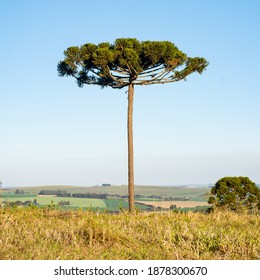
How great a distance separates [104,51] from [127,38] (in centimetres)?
197

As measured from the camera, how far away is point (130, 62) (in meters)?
19.3

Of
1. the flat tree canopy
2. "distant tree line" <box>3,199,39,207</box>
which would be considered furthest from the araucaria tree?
"distant tree line" <box>3,199,39,207</box>

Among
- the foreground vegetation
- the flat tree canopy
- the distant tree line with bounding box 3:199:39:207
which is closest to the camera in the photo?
the foreground vegetation

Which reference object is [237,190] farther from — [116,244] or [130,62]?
[116,244]

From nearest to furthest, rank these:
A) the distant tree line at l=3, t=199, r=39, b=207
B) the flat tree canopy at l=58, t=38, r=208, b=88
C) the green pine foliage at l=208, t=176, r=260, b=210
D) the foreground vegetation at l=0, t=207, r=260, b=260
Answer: the foreground vegetation at l=0, t=207, r=260, b=260 < the distant tree line at l=3, t=199, r=39, b=207 < the flat tree canopy at l=58, t=38, r=208, b=88 < the green pine foliage at l=208, t=176, r=260, b=210

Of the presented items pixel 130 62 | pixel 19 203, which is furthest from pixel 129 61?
pixel 19 203

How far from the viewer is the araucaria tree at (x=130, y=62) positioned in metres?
19.3

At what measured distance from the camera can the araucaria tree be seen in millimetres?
19297

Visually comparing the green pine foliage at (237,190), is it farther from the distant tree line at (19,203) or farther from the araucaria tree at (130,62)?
the distant tree line at (19,203)

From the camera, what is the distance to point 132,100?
20.3 m

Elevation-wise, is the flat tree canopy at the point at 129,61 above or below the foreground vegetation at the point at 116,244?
above

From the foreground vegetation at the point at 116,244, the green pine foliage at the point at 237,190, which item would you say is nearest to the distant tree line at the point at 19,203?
the foreground vegetation at the point at 116,244

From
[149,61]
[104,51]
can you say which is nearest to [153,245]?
[104,51]

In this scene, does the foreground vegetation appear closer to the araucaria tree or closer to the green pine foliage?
the araucaria tree
